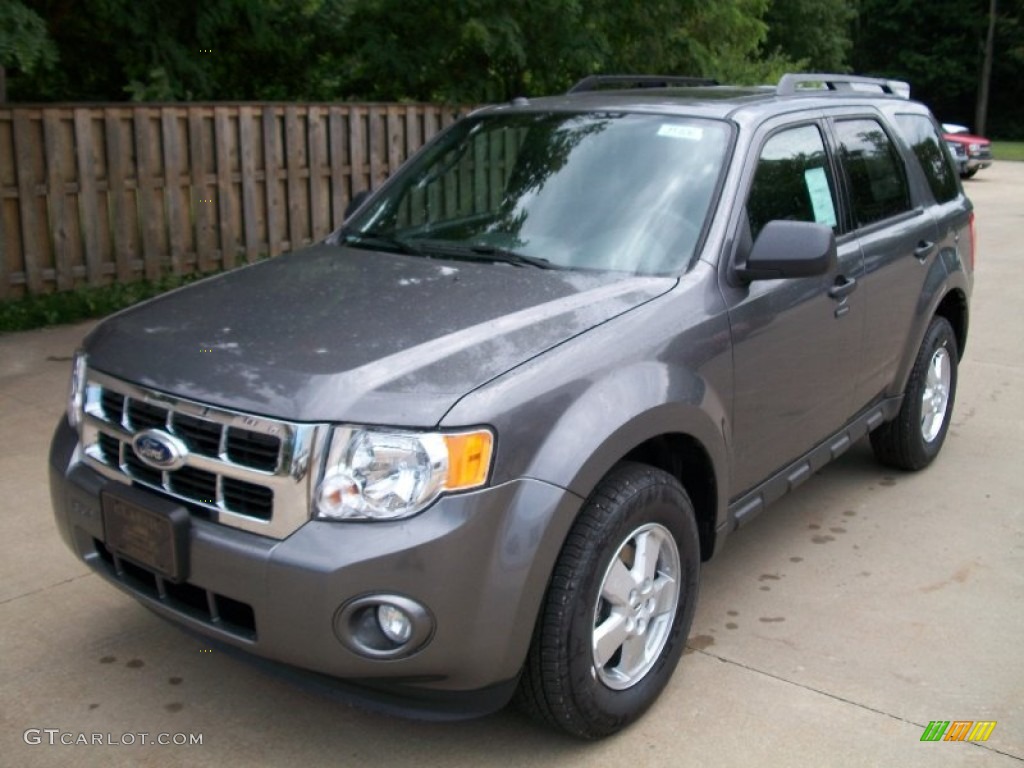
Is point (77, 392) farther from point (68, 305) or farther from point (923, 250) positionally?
point (68, 305)

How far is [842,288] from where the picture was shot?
14.5 feet

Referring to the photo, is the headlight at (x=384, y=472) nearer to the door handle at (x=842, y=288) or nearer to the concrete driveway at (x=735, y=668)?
the concrete driveway at (x=735, y=668)

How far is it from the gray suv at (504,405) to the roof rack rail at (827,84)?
3 cm

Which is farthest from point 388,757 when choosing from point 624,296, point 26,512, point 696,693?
point 26,512

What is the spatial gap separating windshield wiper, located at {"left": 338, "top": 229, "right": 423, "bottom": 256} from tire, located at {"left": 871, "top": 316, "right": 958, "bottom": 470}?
8.55 feet

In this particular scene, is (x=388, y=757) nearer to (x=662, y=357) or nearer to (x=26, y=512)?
(x=662, y=357)

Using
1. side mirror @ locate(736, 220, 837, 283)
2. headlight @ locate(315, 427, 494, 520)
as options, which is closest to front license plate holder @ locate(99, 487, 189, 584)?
headlight @ locate(315, 427, 494, 520)

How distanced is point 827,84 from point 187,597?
12.5ft

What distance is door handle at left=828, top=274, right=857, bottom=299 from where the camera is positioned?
436 cm

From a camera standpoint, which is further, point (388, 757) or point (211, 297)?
point (211, 297)

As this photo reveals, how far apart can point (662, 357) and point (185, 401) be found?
138cm

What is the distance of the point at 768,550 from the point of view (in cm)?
476

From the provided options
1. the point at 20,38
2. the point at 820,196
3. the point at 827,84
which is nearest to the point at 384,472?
the point at 820,196

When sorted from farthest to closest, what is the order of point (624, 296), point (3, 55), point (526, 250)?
point (3, 55) < point (526, 250) < point (624, 296)
